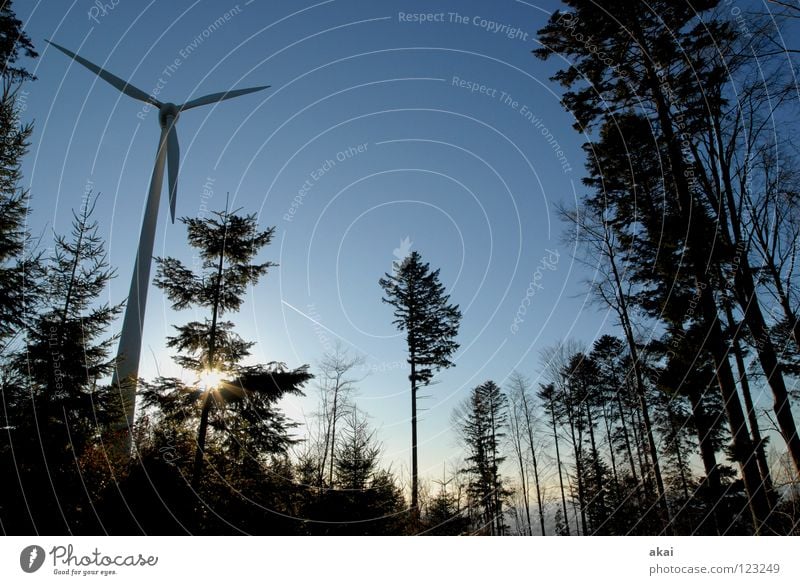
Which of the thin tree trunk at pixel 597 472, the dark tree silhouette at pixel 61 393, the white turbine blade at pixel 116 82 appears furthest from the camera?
the thin tree trunk at pixel 597 472

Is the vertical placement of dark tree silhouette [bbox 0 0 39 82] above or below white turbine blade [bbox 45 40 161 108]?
below

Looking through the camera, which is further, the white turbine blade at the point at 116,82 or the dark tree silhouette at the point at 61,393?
the white turbine blade at the point at 116,82

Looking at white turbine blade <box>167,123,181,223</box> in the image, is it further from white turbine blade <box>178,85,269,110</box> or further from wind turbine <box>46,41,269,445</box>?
white turbine blade <box>178,85,269,110</box>

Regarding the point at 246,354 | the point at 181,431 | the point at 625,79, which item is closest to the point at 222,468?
the point at 181,431

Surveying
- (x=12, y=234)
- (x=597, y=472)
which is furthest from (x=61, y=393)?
(x=597, y=472)

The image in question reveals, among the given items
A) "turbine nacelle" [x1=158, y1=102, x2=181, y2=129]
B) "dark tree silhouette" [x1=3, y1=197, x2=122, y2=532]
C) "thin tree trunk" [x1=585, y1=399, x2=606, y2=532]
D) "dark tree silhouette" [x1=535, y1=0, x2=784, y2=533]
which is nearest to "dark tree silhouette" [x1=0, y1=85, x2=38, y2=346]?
"dark tree silhouette" [x1=3, y1=197, x2=122, y2=532]

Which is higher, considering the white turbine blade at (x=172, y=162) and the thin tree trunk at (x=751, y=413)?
the white turbine blade at (x=172, y=162)

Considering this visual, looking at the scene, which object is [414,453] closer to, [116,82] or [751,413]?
[751,413]

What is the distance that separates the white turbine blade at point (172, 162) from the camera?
1571cm

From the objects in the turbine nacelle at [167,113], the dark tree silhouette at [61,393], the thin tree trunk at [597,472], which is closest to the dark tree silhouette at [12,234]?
the dark tree silhouette at [61,393]

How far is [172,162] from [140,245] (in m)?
4.67

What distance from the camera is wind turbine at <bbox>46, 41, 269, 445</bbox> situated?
13.0 m

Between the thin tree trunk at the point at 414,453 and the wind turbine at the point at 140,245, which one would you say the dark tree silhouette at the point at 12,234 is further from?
the thin tree trunk at the point at 414,453
